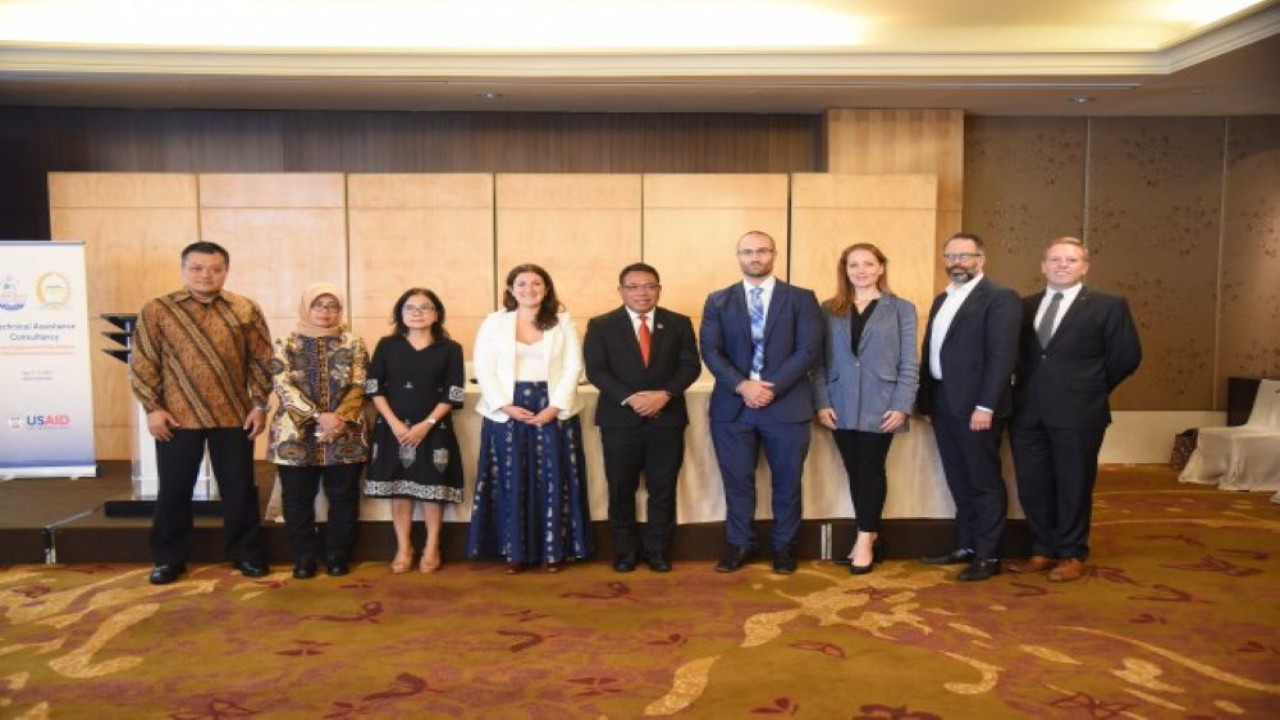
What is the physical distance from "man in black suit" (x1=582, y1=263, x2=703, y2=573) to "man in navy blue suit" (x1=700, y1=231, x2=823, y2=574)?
0.18m

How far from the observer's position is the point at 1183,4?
19.4ft

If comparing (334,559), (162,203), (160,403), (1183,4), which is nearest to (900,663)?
(334,559)

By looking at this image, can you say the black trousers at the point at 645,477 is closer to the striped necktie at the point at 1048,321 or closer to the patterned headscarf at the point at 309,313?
the patterned headscarf at the point at 309,313

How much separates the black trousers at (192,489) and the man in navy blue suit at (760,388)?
7.33 feet

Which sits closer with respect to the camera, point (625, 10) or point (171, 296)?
point (171, 296)

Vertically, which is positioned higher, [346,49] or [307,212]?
[346,49]

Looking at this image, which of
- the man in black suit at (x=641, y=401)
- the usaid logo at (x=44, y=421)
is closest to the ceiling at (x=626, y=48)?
the usaid logo at (x=44, y=421)

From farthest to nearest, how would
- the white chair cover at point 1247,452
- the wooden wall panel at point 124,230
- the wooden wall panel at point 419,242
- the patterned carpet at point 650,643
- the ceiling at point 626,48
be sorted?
the wooden wall panel at point 419,242
the wooden wall panel at point 124,230
the white chair cover at point 1247,452
the ceiling at point 626,48
the patterned carpet at point 650,643

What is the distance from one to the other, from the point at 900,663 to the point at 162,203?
6194 mm

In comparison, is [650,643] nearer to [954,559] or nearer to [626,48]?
[954,559]

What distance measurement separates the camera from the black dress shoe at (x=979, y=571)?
436 centimetres

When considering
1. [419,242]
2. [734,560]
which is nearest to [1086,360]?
[734,560]

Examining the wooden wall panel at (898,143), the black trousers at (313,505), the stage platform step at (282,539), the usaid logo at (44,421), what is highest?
the wooden wall panel at (898,143)

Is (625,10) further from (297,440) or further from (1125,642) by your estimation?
(1125,642)
